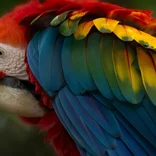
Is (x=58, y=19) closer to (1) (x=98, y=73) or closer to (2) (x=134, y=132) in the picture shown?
(1) (x=98, y=73)

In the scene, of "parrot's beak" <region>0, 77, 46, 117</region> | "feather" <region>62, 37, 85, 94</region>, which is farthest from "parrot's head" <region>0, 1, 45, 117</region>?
"feather" <region>62, 37, 85, 94</region>

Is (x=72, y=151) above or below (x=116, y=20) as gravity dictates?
below

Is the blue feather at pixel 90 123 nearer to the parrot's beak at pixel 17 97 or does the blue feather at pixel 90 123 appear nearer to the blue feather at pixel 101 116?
the blue feather at pixel 101 116

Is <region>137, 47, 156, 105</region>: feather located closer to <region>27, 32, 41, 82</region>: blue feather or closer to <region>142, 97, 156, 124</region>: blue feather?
<region>142, 97, 156, 124</region>: blue feather

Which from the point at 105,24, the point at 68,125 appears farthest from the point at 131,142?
the point at 105,24

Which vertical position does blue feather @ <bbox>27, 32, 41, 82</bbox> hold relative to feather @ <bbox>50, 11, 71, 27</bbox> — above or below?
below

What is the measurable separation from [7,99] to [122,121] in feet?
0.79

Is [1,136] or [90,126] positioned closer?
[90,126]

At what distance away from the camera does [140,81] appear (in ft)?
3.59

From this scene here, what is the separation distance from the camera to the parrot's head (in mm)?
1180

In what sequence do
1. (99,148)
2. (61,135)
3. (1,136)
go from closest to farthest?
(99,148) → (61,135) → (1,136)

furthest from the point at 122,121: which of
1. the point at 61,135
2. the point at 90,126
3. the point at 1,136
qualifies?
the point at 1,136

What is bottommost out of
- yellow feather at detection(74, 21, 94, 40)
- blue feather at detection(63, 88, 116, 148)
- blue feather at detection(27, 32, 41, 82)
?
blue feather at detection(63, 88, 116, 148)

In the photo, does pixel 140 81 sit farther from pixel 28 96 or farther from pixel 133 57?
pixel 28 96
